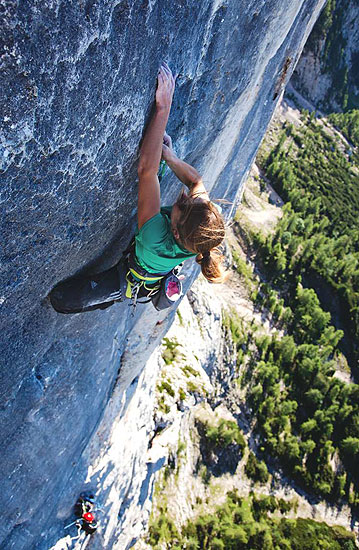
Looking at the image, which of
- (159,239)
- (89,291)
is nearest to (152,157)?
(159,239)

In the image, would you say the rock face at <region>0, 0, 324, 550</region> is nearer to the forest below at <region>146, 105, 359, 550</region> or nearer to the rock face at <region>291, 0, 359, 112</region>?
the forest below at <region>146, 105, 359, 550</region>

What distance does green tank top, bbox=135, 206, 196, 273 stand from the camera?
11.0 ft

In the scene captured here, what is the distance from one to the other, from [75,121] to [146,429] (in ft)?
27.2

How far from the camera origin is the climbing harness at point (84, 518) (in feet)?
20.5

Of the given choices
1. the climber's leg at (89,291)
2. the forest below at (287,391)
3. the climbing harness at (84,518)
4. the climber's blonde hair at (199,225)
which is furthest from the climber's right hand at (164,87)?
the forest below at (287,391)

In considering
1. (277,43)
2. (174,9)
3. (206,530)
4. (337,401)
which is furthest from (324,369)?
(174,9)

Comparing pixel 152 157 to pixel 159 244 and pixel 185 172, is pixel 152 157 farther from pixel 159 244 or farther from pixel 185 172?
pixel 159 244

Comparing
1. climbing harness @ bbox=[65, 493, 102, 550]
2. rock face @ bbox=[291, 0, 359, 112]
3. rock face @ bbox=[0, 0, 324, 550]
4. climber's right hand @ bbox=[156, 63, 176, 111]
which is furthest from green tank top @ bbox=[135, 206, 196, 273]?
rock face @ bbox=[291, 0, 359, 112]

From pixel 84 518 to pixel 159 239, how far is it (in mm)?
5120

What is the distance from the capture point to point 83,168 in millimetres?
2914

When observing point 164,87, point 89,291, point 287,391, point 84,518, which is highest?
point 164,87

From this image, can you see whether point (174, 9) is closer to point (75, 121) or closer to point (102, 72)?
point (102, 72)

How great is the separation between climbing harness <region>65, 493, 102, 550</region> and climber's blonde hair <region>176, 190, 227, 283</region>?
5.07m

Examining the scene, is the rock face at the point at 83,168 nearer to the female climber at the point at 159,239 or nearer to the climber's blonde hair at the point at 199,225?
the female climber at the point at 159,239
